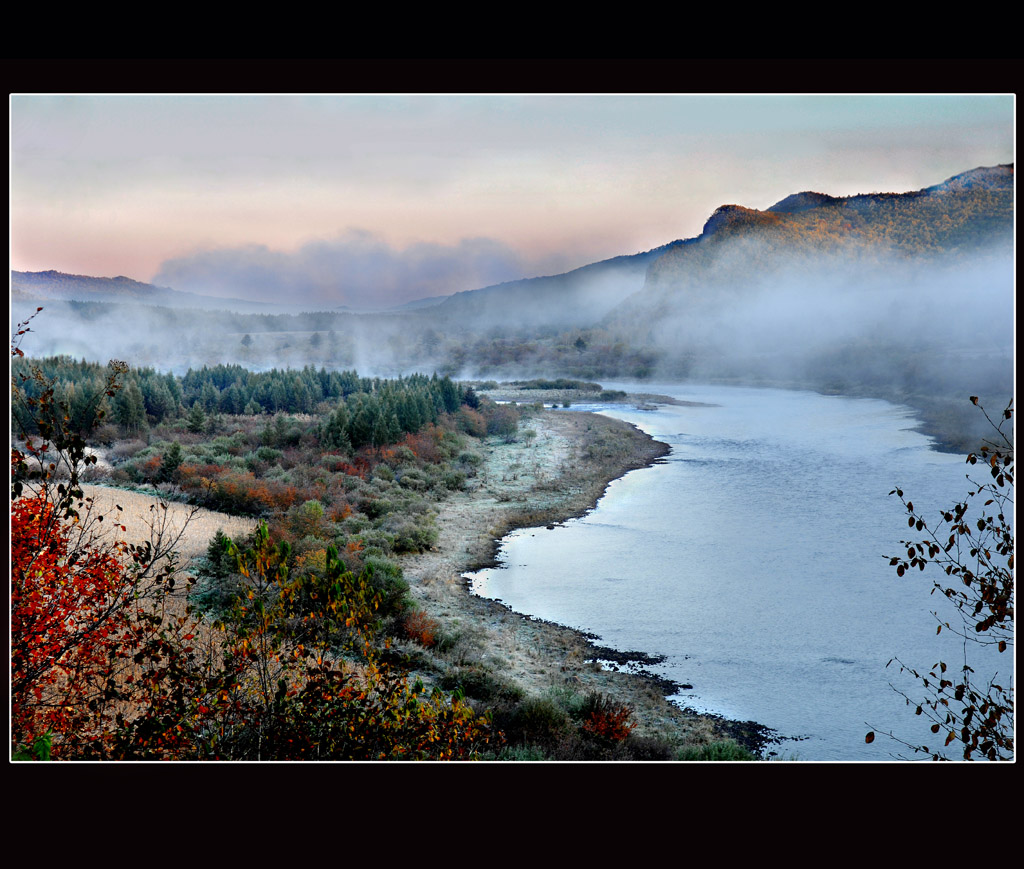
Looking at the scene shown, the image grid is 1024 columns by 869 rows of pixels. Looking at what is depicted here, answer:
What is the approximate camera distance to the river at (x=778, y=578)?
5.53 metres

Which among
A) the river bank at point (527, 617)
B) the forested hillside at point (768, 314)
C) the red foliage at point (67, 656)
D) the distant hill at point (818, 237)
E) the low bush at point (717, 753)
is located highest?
the distant hill at point (818, 237)

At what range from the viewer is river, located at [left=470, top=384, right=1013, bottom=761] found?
5527mm

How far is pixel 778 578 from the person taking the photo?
8070 mm

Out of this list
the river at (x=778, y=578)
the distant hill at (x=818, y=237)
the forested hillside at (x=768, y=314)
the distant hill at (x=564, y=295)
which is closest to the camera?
the river at (x=778, y=578)

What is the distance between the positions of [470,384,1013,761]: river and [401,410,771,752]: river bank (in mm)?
225

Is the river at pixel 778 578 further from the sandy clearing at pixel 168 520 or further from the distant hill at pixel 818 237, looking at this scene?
the distant hill at pixel 818 237

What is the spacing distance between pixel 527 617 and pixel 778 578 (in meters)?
3.19

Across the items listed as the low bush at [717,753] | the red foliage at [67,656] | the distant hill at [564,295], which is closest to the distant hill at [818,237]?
the distant hill at [564,295]

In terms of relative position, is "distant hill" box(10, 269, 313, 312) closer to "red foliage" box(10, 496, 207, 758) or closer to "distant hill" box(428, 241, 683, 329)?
"red foliage" box(10, 496, 207, 758)

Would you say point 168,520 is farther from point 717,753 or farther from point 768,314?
point 768,314

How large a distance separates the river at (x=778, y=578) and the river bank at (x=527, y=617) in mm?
225

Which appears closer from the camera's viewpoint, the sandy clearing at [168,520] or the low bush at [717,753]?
the low bush at [717,753]
